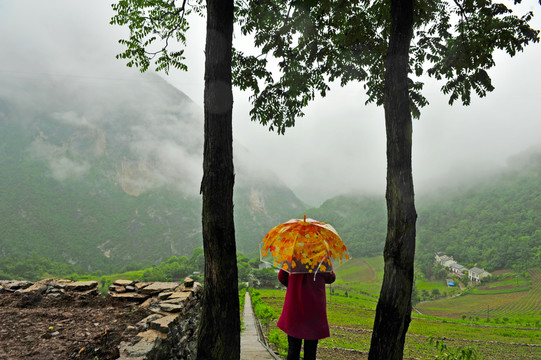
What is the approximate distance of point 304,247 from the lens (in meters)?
3.14

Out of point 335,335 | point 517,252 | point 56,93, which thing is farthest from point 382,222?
point 56,93

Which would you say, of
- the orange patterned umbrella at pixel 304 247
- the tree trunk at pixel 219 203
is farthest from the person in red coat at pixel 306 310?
the tree trunk at pixel 219 203

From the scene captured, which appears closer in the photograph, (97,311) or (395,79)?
(395,79)

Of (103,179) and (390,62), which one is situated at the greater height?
(103,179)

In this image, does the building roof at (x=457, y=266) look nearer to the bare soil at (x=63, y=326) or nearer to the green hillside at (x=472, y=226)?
the green hillside at (x=472, y=226)

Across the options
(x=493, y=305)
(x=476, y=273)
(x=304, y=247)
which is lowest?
(x=493, y=305)

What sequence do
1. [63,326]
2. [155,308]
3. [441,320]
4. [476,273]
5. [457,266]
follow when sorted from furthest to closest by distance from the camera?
1. [457,266]
2. [476,273]
3. [441,320]
4. [155,308]
5. [63,326]

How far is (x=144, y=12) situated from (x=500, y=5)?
578 cm

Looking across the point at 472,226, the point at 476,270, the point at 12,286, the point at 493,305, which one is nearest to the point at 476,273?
the point at 476,270

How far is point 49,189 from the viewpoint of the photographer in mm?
96125

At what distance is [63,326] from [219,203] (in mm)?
3076

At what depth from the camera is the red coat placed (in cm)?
314

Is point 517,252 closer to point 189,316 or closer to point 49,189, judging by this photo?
point 189,316

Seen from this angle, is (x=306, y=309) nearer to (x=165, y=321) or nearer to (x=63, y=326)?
(x=165, y=321)
